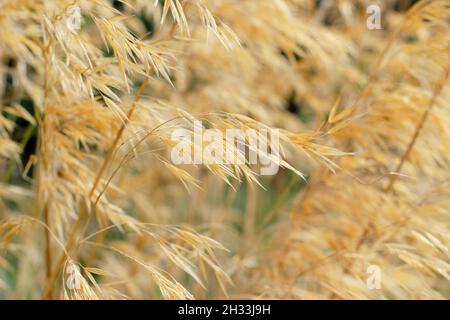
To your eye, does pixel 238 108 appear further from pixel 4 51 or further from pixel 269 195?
pixel 269 195

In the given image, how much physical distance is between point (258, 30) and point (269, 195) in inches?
70.8

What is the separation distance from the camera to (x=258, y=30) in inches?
61.3

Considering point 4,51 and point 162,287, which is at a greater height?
point 4,51

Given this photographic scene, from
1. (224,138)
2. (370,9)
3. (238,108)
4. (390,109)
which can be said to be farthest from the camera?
(238,108)

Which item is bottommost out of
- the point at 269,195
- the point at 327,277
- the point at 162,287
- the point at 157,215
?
the point at 162,287

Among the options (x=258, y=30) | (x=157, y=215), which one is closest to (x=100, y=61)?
(x=258, y=30)

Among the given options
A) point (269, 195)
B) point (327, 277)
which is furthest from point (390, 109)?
point (269, 195)

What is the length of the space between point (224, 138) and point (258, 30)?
25.7 inches

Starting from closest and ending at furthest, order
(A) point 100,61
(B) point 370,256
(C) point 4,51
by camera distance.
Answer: (A) point 100,61 < (B) point 370,256 < (C) point 4,51

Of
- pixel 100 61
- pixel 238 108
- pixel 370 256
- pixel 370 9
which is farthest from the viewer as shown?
pixel 238 108

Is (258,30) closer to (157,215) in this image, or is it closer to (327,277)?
(327,277)

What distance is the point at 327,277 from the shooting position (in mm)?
1346

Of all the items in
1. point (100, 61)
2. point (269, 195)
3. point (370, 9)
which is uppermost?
point (269, 195)
